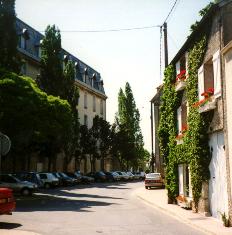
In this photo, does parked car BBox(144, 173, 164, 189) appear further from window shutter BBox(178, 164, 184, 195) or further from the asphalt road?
the asphalt road

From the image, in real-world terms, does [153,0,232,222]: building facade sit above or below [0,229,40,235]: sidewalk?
above

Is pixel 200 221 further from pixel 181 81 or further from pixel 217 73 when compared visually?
pixel 181 81

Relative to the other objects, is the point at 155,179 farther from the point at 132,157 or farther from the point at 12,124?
the point at 132,157

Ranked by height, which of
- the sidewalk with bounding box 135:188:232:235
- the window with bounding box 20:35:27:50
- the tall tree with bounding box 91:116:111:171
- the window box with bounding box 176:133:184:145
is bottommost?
the sidewalk with bounding box 135:188:232:235

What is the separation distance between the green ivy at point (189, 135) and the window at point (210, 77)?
539 millimetres

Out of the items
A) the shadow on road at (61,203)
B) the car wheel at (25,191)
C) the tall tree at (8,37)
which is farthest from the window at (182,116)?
the tall tree at (8,37)

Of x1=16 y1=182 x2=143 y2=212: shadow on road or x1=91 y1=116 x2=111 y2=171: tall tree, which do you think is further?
x1=91 y1=116 x2=111 y2=171: tall tree

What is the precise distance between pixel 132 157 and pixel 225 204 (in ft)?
199

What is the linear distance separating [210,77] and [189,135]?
2969 mm

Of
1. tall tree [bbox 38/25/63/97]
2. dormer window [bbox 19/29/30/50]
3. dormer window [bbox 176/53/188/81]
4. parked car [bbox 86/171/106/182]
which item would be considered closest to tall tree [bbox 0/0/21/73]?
tall tree [bbox 38/25/63/97]

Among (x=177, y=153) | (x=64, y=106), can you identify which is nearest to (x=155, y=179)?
(x=64, y=106)

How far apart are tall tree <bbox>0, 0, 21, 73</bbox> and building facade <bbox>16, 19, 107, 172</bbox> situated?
722cm

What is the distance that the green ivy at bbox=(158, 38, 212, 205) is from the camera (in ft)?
56.5

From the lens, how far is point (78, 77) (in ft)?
220
